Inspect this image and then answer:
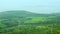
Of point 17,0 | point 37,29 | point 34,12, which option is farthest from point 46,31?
point 17,0

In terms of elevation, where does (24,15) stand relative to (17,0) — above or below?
below

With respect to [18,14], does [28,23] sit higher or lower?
lower

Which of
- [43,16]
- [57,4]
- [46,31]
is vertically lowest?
[46,31]

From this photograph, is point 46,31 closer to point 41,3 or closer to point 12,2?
point 41,3

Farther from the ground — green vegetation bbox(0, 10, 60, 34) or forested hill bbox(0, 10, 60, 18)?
forested hill bbox(0, 10, 60, 18)

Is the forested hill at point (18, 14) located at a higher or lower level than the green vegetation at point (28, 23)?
higher

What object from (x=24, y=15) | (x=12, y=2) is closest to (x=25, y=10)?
(x=24, y=15)

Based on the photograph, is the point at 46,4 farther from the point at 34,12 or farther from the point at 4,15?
the point at 4,15
